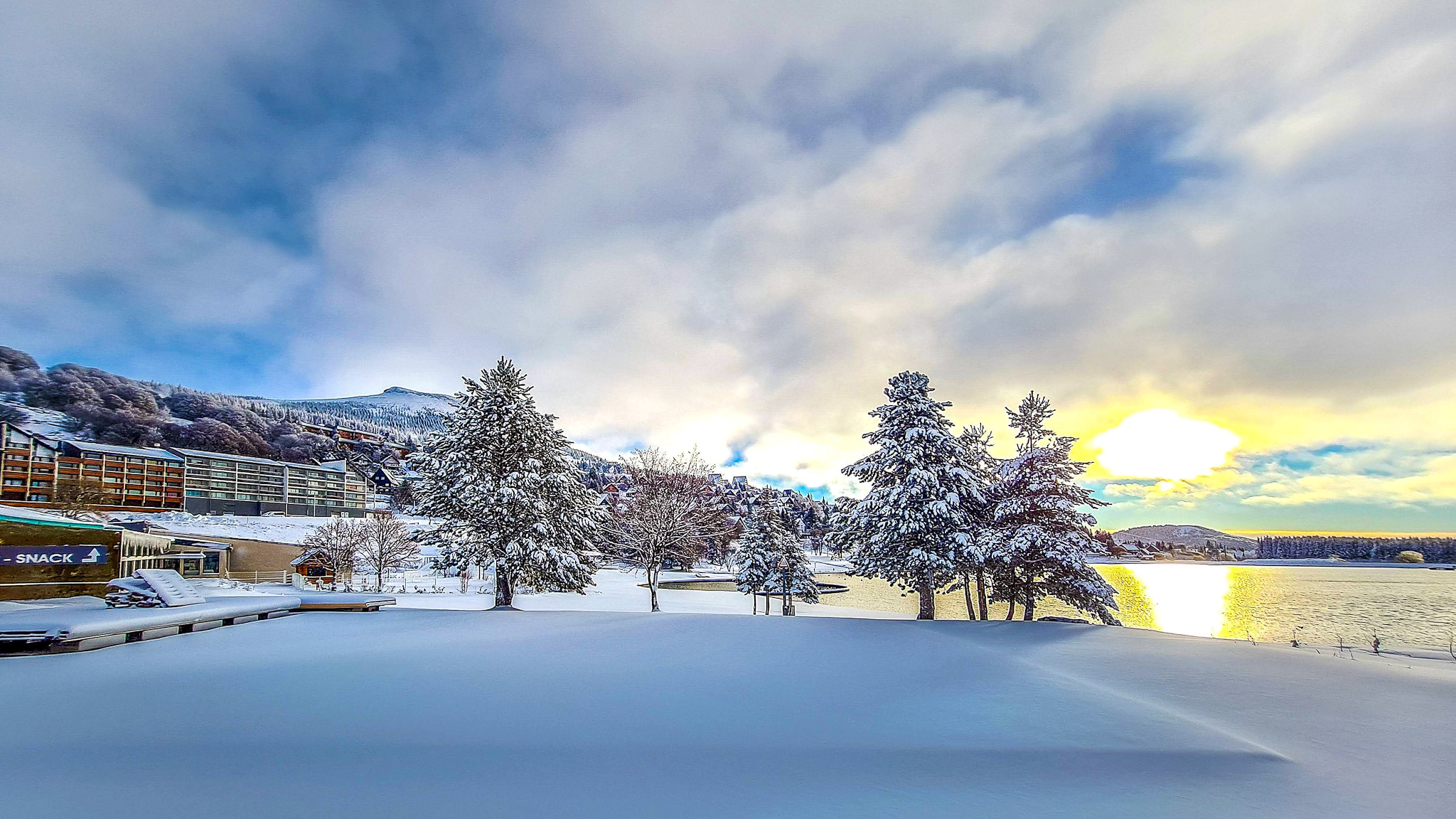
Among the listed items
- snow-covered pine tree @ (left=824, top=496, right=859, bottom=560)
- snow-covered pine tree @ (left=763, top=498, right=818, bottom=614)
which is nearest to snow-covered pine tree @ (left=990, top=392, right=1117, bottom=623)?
snow-covered pine tree @ (left=824, top=496, right=859, bottom=560)

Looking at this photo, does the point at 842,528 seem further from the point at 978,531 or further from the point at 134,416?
the point at 134,416

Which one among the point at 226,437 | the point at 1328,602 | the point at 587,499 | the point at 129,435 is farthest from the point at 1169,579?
the point at 129,435

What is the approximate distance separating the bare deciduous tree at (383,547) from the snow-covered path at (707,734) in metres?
27.6

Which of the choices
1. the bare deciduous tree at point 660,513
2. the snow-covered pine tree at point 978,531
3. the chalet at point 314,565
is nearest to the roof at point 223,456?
the chalet at point 314,565

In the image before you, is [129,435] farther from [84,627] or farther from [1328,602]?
[1328,602]

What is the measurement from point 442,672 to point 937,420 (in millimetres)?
15951

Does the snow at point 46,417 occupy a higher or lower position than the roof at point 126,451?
higher

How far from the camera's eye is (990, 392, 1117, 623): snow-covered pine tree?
56.0 feet

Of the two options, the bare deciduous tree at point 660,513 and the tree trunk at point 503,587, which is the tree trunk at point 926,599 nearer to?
the bare deciduous tree at point 660,513

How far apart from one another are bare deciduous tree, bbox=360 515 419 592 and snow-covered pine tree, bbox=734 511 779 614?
67.3 feet

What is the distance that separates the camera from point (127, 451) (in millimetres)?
43188

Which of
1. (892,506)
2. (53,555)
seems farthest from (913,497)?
(53,555)

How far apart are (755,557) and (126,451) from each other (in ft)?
160

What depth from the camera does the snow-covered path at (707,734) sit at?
4137 millimetres
